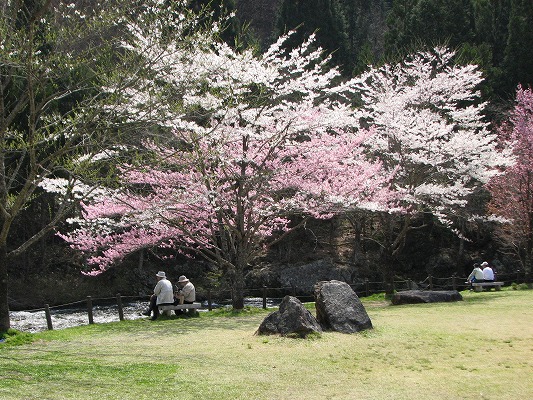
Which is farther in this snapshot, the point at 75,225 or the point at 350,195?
the point at 75,225

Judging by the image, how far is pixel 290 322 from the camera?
943 centimetres

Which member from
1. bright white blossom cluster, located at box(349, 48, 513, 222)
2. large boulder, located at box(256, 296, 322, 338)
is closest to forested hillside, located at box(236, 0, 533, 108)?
bright white blossom cluster, located at box(349, 48, 513, 222)

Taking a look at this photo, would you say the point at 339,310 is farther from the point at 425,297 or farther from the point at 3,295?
the point at 3,295

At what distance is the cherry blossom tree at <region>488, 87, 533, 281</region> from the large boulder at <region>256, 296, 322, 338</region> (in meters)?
13.4

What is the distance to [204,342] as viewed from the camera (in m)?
9.61

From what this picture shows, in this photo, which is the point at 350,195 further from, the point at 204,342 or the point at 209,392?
the point at 209,392

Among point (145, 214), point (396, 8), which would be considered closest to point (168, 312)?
point (145, 214)

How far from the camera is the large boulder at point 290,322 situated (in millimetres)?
9305

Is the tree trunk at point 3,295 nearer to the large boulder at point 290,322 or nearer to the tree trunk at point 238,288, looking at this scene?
the large boulder at point 290,322

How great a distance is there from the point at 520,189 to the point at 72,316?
56.0 ft

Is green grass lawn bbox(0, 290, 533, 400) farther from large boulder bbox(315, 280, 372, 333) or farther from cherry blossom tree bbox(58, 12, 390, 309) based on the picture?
cherry blossom tree bbox(58, 12, 390, 309)

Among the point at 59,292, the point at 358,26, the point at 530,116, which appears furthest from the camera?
the point at 358,26

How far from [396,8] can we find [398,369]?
34603 millimetres

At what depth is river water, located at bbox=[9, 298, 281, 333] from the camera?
17969 millimetres
